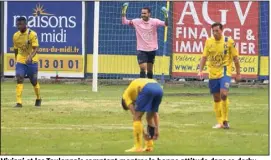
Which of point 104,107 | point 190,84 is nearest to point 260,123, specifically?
point 104,107

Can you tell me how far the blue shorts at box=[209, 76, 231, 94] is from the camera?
17.1m

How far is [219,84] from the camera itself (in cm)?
1727

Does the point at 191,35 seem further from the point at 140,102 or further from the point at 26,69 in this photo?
the point at 140,102

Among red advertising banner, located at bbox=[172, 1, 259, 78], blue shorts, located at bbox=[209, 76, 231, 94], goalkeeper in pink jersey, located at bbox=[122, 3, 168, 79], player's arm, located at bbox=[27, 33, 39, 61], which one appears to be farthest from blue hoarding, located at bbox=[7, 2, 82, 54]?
blue shorts, located at bbox=[209, 76, 231, 94]

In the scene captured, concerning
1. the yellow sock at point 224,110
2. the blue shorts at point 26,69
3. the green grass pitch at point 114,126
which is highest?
the blue shorts at point 26,69

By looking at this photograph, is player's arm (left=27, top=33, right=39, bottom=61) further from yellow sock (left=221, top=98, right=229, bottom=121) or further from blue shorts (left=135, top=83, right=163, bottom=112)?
blue shorts (left=135, top=83, right=163, bottom=112)

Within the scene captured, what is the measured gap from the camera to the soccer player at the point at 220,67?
1706cm

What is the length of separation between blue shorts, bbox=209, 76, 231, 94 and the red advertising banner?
13.2m

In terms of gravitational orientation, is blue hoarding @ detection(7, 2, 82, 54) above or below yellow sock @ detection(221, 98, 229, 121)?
above

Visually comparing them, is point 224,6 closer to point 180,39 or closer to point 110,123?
point 180,39

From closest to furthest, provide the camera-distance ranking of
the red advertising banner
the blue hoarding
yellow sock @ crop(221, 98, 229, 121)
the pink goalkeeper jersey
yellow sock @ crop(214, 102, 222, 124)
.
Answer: yellow sock @ crop(221, 98, 229, 121), yellow sock @ crop(214, 102, 222, 124), the pink goalkeeper jersey, the red advertising banner, the blue hoarding

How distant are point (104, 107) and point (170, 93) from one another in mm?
5823

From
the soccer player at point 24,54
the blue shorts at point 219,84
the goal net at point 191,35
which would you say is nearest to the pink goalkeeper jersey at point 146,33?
the soccer player at point 24,54

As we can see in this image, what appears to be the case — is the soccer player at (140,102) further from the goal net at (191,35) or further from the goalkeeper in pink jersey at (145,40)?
the goal net at (191,35)
